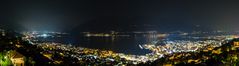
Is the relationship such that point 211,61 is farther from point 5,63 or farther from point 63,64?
point 5,63

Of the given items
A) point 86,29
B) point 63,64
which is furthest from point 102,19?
point 63,64

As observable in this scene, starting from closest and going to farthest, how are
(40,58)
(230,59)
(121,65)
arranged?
(230,59) → (40,58) → (121,65)

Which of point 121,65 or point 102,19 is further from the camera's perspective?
point 102,19

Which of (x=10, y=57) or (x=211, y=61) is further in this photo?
(x=211, y=61)

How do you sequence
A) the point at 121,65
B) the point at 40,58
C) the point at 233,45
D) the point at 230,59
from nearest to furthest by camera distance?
the point at 230,59, the point at 40,58, the point at 233,45, the point at 121,65

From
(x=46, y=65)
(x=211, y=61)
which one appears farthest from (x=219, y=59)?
(x=46, y=65)

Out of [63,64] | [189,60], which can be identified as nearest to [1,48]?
[63,64]

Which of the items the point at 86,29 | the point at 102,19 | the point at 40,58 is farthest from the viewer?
the point at 102,19

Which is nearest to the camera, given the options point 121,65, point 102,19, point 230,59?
point 230,59

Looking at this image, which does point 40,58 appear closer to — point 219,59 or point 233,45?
point 219,59
